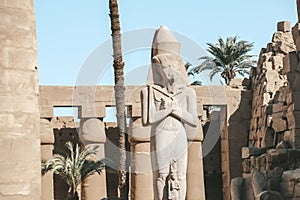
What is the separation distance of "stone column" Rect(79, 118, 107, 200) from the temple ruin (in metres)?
0.04

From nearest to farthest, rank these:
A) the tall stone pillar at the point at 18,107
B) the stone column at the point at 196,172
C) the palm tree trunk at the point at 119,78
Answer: the tall stone pillar at the point at 18,107 < the stone column at the point at 196,172 < the palm tree trunk at the point at 119,78

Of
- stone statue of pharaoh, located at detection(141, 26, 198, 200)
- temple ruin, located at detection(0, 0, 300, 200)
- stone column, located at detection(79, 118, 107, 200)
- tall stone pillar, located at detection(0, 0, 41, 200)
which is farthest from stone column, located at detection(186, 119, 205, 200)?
tall stone pillar, located at detection(0, 0, 41, 200)

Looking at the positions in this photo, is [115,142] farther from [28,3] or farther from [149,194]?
[28,3]

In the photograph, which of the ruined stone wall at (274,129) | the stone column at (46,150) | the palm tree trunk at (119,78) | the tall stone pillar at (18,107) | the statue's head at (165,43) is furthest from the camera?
the stone column at (46,150)

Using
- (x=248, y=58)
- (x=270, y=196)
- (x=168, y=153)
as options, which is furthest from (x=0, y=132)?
(x=248, y=58)

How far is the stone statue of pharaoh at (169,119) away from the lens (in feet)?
28.4

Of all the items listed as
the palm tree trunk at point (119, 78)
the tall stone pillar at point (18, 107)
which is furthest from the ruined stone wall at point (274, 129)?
the tall stone pillar at point (18, 107)

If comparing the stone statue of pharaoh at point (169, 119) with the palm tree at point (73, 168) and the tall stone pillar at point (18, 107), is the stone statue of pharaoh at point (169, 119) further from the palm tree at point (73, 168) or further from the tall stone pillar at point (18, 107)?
the palm tree at point (73, 168)

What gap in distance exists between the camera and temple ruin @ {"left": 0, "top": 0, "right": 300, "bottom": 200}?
277 inches

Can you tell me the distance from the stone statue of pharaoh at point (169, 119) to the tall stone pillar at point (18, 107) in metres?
1.97

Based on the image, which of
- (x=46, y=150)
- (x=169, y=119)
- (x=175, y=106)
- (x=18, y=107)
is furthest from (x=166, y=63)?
(x=46, y=150)

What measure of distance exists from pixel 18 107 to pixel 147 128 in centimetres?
305

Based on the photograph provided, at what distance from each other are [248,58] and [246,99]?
6724mm

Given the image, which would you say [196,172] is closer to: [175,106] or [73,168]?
[73,168]
